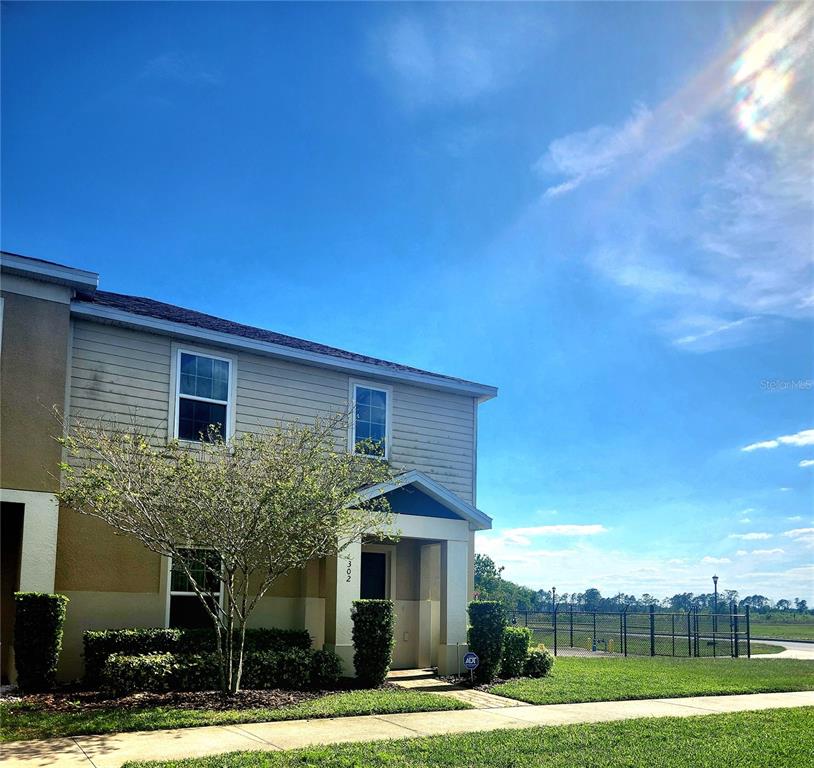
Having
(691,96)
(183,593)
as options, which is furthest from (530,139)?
(183,593)

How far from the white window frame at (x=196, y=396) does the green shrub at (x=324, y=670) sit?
4247 mm

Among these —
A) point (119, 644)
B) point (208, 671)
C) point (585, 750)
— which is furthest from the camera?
point (119, 644)

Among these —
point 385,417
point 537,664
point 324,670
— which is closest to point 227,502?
point 324,670

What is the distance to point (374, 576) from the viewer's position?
1700cm

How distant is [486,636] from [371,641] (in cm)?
249

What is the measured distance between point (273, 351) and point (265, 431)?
1.58 meters

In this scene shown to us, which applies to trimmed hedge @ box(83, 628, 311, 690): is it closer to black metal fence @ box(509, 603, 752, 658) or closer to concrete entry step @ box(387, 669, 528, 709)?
concrete entry step @ box(387, 669, 528, 709)

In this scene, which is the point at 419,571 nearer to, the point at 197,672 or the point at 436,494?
the point at 436,494

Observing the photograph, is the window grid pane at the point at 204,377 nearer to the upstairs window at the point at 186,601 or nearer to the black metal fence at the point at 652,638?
the upstairs window at the point at 186,601

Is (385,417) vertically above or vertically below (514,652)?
above

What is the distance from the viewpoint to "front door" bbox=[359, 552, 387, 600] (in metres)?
16.8

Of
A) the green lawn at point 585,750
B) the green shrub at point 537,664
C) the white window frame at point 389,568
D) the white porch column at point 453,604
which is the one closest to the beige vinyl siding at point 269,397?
the white window frame at point 389,568

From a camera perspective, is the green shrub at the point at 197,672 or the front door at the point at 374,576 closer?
the green shrub at the point at 197,672

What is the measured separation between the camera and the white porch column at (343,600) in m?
14.5
